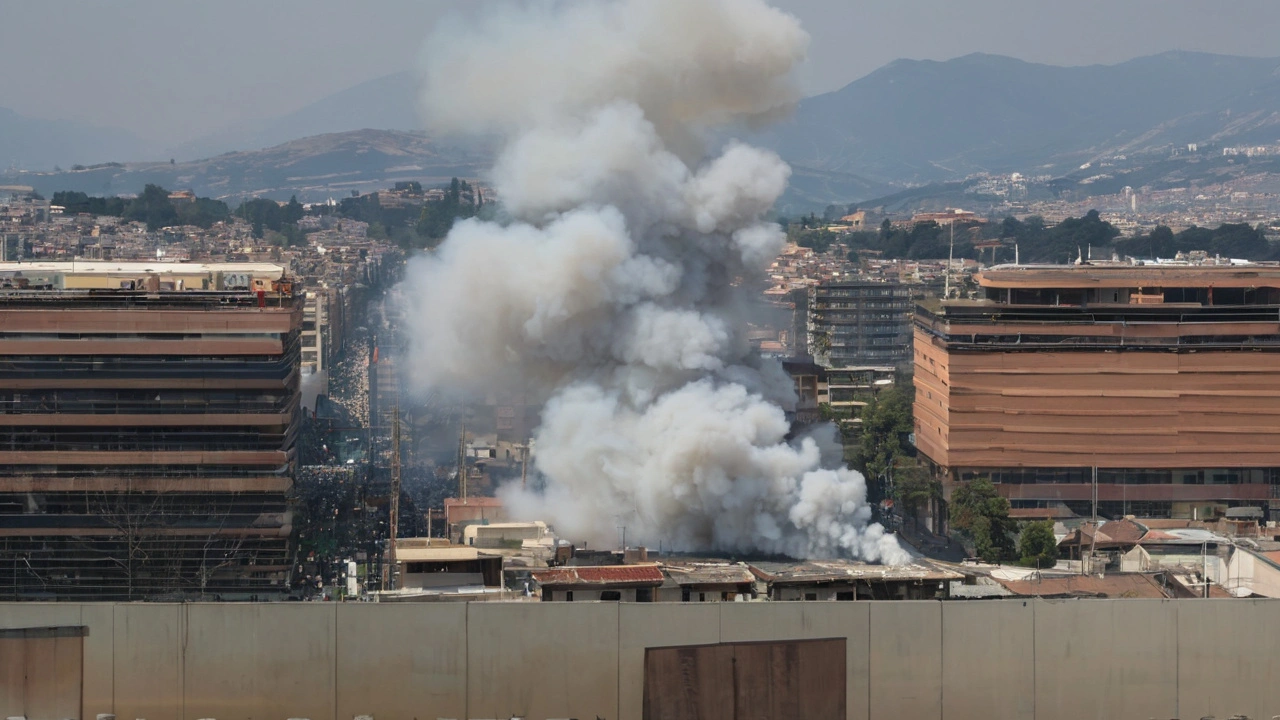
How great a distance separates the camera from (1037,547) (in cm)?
3869

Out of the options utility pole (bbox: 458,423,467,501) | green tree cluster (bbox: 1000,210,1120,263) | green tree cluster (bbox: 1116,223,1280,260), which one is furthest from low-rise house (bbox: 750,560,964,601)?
green tree cluster (bbox: 1116,223,1280,260)

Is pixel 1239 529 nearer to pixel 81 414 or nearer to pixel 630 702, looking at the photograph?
pixel 630 702

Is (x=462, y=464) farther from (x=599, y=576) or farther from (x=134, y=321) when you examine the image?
(x=599, y=576)

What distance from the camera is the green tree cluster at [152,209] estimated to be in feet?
332

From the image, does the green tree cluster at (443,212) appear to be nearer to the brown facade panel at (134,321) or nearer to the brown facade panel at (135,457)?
the brown facade panel at (134,321)

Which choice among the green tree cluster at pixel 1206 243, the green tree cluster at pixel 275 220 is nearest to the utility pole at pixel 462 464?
the green tree cluster at pixel 275 220

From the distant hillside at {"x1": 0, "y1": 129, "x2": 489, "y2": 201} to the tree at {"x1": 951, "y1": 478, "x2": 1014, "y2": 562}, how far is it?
9287 centimetres

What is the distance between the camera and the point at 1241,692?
23125mm

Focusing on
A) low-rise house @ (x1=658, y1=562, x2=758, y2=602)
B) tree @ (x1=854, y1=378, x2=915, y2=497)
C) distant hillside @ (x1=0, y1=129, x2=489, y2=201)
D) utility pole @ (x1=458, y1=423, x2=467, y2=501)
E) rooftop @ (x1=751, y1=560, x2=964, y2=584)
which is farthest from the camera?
distant hillside @ (x1=0, y1=129, x2=489, y2=201)

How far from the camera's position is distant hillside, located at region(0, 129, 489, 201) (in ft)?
472

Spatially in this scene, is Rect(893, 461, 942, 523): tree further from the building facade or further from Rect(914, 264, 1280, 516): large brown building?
the building facade

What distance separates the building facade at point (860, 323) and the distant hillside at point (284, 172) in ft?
218

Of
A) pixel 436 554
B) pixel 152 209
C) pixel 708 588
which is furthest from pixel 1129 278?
pixel 152 209

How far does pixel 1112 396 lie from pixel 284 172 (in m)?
128
